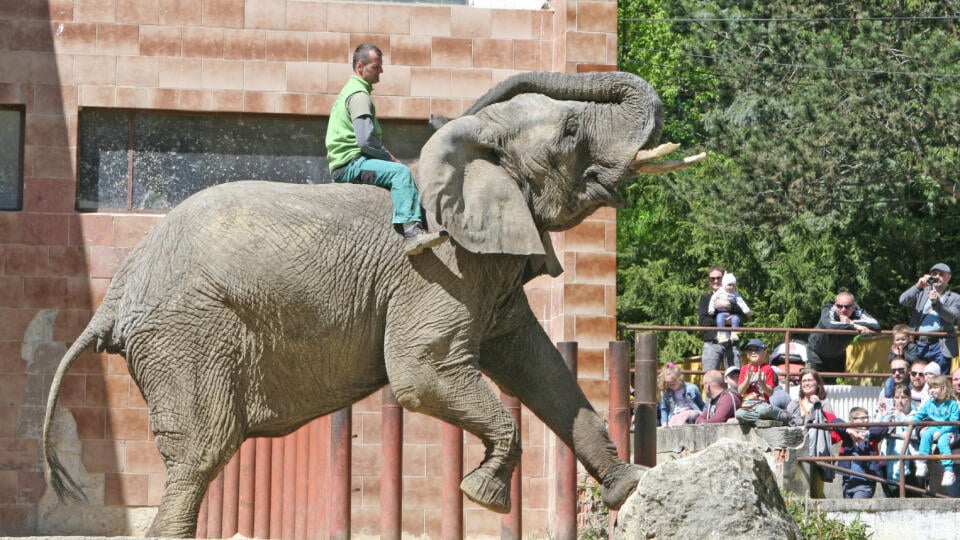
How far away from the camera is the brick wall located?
1499 centimetres

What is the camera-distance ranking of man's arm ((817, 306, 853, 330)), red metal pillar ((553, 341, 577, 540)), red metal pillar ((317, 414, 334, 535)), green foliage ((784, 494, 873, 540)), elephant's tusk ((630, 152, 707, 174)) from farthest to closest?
man's arm ((817, 306, 853, 330))
green foliage ((784, 494, 873, 540))
red metal pillar ((317, 414, 334, 535))
red metal pillar ((553, 341, 577, 540))
elephant's tusk ((630, 152, 707, 174))

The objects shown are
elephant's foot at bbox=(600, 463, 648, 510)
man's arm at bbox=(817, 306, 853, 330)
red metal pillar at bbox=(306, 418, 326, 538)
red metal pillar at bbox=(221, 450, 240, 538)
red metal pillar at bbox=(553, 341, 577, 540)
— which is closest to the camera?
elephant's foot at bbox=(600, 463, 648, 510)

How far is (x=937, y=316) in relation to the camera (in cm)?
1803

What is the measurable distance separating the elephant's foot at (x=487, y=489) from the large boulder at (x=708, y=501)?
1055 mm

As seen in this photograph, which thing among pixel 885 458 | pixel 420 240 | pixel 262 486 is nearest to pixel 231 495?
pixel 262 486

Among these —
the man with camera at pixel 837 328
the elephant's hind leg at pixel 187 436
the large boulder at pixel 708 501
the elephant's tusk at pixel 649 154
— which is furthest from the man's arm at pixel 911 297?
the elephant's hind leg at pixel 187 436

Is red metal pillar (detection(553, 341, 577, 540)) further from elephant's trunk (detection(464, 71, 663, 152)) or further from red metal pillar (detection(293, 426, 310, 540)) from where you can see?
red metal pillar (detection(293, 426, 310, 540))

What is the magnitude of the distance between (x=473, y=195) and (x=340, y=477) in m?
2.74

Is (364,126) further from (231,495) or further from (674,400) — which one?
(674,400)

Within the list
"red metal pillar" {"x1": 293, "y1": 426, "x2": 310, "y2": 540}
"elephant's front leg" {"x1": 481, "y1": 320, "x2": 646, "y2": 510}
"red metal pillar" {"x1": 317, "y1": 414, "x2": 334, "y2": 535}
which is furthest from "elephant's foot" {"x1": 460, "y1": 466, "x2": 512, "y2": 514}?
"red metal pillar" {"x1": 293, "y1": 426, "x2": 310, "y2": 540}

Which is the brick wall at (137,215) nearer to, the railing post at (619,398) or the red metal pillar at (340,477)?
the red metal pillar at (340,477)

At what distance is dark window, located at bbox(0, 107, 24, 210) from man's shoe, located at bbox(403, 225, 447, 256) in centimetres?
726

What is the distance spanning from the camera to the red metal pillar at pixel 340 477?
1105 cm

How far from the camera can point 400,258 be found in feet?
29.7
